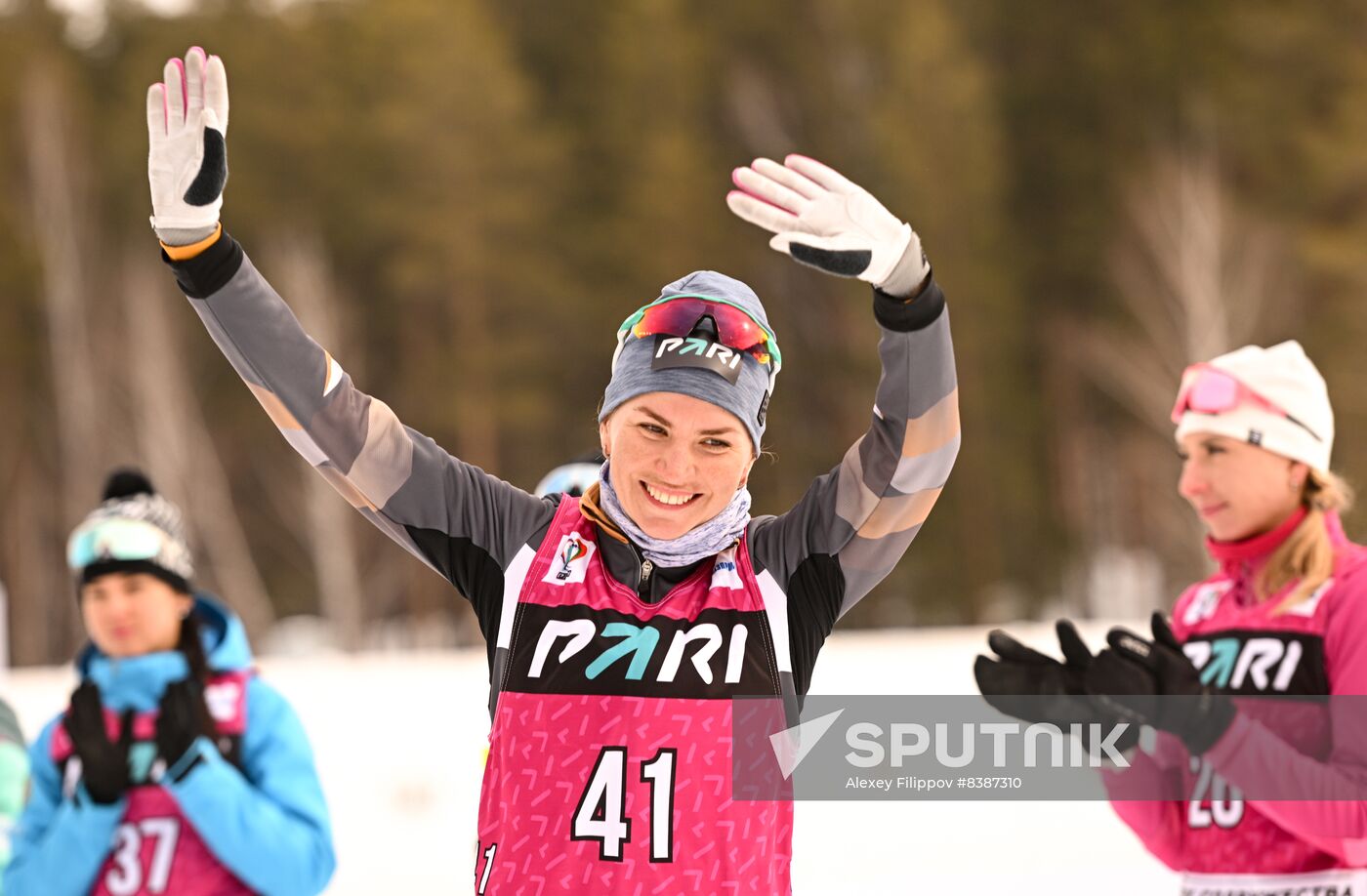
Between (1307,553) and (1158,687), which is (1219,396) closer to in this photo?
(1307,553)

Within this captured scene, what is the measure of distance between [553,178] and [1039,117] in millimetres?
Result: 5970

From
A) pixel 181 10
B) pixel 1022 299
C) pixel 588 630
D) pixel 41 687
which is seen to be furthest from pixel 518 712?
pixel 181 10

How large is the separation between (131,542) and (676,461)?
6.03 ft

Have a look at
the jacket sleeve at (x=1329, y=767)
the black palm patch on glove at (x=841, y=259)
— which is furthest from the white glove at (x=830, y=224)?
the jacket sleeve at (x=1329, y=767)

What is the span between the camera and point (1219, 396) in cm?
313

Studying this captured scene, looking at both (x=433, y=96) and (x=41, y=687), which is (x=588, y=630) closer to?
(x=41, y=687)

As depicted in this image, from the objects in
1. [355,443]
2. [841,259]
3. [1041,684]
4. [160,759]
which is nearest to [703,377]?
[841,259]

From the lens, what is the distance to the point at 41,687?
8375 mm

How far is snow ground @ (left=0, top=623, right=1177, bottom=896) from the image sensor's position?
5.75 m

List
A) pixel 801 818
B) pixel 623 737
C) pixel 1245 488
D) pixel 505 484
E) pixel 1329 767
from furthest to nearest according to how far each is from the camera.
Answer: pixel 801 818 → pixel 1245 488 → pixel 1329 767 → pixel 505 484 → pixel 623 737

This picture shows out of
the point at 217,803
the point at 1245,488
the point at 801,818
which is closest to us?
the point at 217,803

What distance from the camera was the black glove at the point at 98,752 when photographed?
118 inches

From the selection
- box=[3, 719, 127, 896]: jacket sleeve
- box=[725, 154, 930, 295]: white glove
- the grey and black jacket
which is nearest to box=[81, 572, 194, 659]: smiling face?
box=[3, 719, 127, 896]: jacket sleeve

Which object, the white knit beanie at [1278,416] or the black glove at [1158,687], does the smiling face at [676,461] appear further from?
the white knit beanie at [1278,416]
